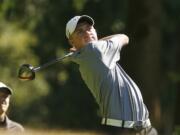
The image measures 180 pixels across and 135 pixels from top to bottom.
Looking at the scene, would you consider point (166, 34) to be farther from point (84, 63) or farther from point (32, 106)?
point (84, 63)

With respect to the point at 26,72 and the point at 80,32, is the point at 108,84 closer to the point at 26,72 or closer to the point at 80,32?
the point at 80,32

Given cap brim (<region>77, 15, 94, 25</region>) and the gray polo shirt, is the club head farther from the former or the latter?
cap brim (<region>77, 15, 94, 25</region>)

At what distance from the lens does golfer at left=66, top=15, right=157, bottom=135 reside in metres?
8.26

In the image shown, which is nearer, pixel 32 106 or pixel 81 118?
pixel 81 118

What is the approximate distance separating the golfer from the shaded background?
241 centimetres

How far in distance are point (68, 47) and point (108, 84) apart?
67.6 feet

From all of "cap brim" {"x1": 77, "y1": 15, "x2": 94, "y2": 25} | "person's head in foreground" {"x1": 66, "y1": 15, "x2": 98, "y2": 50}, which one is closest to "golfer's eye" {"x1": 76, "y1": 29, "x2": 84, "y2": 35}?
"person's head in foreground" {"x1": 66, "y1": 15, "x2": 98, "y2": 50}

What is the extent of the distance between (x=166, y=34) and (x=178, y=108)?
11672mm

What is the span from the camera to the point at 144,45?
64.4ft

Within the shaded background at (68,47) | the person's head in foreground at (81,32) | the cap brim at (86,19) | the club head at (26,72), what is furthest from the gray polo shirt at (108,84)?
the shaded background at (68,47)

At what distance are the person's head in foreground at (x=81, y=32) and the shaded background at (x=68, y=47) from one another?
99.4 inches

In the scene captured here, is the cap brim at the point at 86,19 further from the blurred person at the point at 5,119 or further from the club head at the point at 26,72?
the blurred person at the point at 5,119

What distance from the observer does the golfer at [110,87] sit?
8.26m

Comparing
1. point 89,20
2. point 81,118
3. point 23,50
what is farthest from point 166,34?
point 89,20
